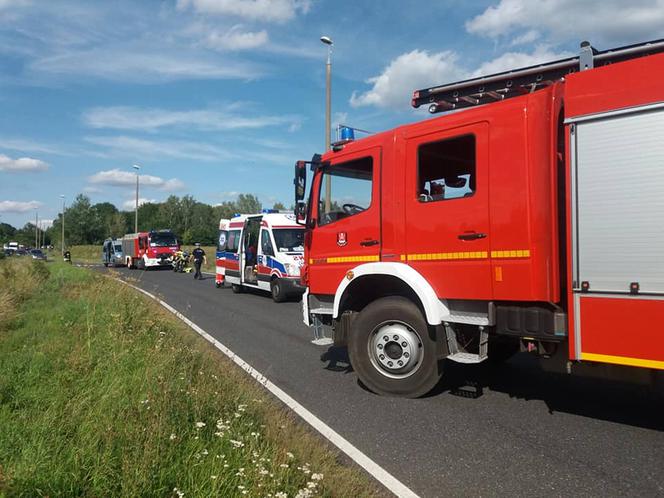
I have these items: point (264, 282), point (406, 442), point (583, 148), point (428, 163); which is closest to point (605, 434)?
point (406, 442)

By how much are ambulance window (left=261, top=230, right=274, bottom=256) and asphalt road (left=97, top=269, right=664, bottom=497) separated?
26.1 feet

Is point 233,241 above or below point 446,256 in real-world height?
above

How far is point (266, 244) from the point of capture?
50.2 ft

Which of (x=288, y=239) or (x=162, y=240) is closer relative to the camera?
(x=288, y=239)

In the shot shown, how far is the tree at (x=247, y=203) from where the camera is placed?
95.9 m

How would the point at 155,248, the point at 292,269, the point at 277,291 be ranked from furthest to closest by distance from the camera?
the point at 155,248, the point at 277,291, the point at 292,269

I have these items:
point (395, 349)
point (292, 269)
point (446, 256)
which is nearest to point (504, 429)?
point (395, 349)

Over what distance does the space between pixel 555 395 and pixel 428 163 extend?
2752 mm

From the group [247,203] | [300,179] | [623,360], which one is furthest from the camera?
[247,203]

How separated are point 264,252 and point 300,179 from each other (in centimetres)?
927

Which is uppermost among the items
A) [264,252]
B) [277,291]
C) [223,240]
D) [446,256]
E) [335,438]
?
[223,240]

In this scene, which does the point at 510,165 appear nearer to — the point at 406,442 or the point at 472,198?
the point at 472,198

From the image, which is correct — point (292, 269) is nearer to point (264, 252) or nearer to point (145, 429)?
point (264, 252)

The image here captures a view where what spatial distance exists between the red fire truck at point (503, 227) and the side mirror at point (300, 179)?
2 centimetres
